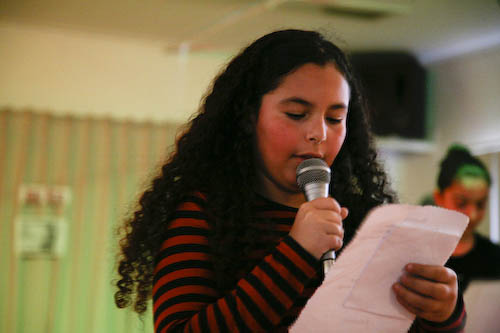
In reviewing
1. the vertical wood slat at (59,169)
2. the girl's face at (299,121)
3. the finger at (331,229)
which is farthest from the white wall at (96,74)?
the finger at (331,229)

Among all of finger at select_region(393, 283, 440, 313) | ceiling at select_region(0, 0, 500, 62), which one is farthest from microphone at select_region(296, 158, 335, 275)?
ceiling at select_region(0, 0, 500, 62)

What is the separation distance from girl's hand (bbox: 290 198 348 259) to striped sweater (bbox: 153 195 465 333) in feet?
0.04

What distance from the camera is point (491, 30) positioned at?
380 centimetres

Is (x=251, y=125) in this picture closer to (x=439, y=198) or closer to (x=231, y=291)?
(x=231, y=291)

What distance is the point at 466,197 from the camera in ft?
8.57

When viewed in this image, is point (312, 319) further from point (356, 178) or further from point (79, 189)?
point (79, 189)

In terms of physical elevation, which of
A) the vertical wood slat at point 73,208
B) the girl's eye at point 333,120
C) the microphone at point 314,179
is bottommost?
the vertical wood slat at point 73,208

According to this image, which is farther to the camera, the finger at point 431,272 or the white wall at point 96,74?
the white wall at point 96,74

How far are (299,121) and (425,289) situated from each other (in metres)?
0.32

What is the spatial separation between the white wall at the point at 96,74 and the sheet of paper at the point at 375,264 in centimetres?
337

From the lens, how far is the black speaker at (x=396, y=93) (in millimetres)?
4227

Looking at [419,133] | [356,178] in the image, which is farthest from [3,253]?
[356,178]

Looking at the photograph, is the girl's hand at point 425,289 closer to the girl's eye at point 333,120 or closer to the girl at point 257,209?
the girl at point 257,209

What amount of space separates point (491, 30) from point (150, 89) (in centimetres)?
235
